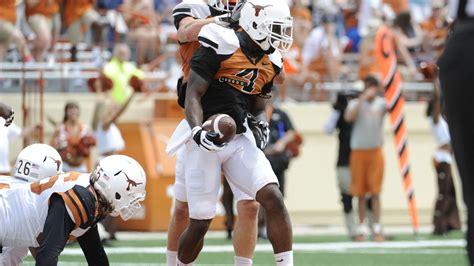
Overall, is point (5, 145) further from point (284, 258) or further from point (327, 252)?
point (284, 258)

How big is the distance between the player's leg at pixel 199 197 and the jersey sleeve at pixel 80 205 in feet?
2.87

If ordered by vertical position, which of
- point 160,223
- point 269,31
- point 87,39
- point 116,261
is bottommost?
point 160,223

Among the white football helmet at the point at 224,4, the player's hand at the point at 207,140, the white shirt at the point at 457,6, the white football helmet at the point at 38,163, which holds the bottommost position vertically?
the white football helmet at the point at 38,163

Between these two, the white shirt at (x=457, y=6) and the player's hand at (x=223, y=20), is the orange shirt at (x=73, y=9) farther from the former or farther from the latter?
the white shirt at (x=457, y=6)

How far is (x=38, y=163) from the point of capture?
6762 millimetres

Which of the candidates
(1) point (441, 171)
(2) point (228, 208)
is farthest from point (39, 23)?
(1) point (441, 171)

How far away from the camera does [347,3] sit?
19.9 metres

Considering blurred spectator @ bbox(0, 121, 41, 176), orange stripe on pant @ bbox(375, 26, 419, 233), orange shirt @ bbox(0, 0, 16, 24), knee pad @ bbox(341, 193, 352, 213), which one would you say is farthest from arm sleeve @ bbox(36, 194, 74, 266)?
orange stripe on pant @ bbox(375, 26, 419, 233)

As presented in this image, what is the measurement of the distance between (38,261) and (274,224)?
1498 mm

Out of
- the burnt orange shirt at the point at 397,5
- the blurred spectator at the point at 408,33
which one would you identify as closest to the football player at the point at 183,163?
the blurred spectator at the point at 408,33

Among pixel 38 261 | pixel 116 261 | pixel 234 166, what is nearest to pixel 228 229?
pixel 116 261

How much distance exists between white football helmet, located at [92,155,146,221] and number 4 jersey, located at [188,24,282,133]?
2.52ft

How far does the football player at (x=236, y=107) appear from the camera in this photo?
22.1ft

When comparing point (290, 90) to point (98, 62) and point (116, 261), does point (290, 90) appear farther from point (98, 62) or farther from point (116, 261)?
point (116, 261)
